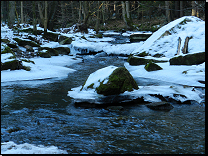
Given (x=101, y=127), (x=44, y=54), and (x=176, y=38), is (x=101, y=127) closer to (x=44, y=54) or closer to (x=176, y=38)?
(x=176, y=38)

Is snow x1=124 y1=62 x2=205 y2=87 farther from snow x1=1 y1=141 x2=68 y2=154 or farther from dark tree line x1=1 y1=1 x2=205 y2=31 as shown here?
snow x1=1 y1=141 x2=68 y2=154

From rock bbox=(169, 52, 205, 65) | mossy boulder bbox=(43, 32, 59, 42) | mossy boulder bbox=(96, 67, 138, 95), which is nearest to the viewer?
mossy boulder bbox=(96, 67, 138, 95)

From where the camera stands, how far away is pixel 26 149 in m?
3.36

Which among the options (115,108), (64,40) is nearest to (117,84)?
(115,108)

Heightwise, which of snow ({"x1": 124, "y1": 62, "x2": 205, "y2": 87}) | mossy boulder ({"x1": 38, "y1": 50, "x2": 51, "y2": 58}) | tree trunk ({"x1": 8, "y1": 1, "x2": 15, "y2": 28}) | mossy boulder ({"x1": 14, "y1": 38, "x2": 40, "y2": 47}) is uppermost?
tree trunk ({"x1": 8, "y1": 1, "x2": 15, "y2": 28})

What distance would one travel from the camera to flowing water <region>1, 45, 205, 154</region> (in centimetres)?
361

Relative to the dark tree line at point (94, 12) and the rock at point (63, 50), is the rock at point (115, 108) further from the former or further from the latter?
the rock at point (63, 50)

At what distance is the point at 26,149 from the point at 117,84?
3.27m

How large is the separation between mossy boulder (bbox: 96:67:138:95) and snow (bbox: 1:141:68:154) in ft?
9.12

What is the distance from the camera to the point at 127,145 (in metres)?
3.63

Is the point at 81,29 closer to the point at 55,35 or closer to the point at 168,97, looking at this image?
the point at 55,35

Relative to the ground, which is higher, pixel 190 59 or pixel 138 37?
pixel 138 37

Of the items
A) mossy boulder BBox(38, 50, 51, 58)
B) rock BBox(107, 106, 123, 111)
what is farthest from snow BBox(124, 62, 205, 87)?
mossy boulder BBox(38, 50, 51, 58)

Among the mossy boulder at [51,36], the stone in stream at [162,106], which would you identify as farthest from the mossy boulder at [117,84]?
the mossy boulder at [51,36]
